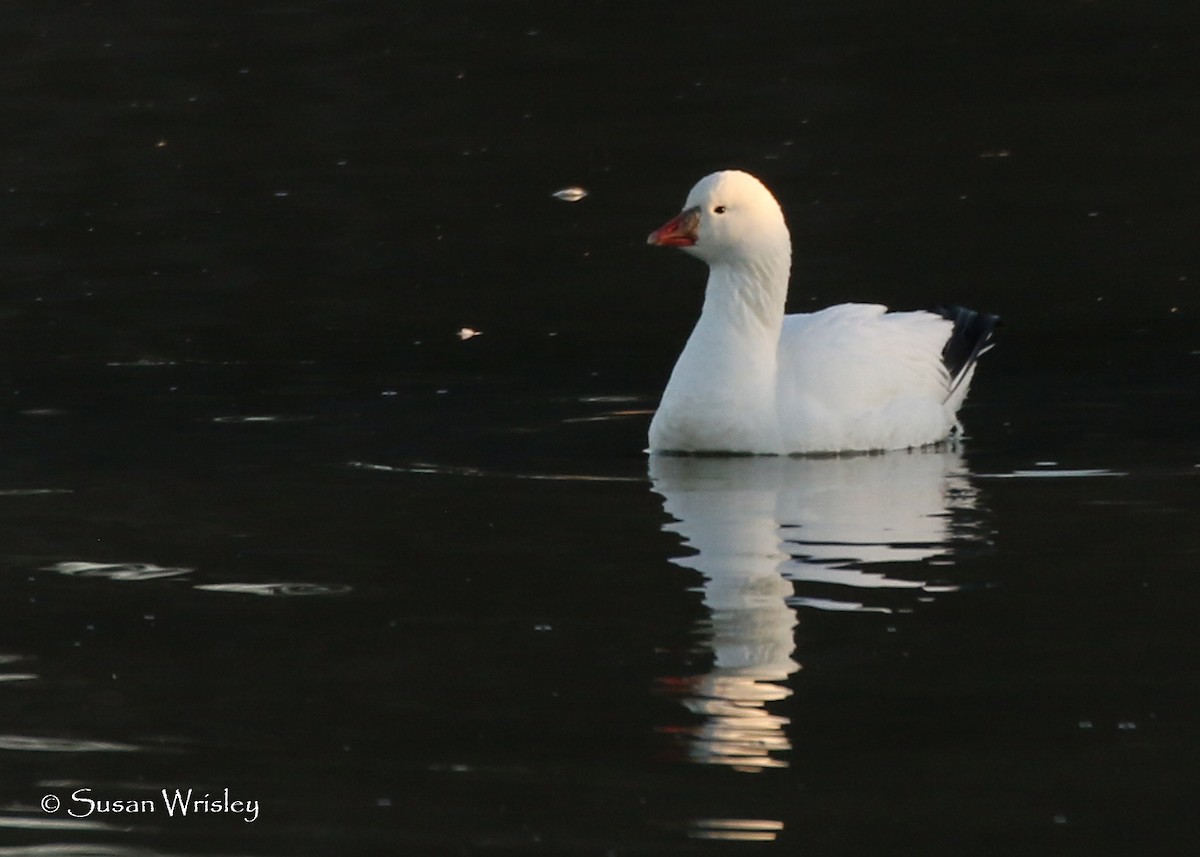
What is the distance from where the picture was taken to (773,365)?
41.4ft

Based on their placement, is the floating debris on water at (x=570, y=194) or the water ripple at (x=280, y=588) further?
the floating debris on water at (x=570, y=194)

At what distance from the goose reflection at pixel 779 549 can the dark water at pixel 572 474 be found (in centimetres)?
3

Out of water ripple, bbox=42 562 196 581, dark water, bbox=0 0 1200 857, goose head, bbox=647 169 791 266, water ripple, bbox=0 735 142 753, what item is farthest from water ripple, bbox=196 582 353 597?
goose head, bbox=647 169 791 266

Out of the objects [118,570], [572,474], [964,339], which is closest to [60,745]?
[118,570]

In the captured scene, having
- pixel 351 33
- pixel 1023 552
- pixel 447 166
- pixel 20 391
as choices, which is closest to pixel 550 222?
pixel 447 166

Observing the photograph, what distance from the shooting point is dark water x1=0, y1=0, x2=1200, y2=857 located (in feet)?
A: 23.7

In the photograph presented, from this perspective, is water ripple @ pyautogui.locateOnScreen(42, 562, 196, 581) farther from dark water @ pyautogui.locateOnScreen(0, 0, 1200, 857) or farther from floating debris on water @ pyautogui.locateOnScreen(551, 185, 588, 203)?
floating debris on water @ pyautogui.locateOnScreen(551, 185, 588, 203)

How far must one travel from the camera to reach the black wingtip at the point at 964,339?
1341 centimetres

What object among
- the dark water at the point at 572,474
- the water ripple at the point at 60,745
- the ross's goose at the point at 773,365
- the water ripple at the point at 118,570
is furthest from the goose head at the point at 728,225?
the water ripple at the point at 60,745

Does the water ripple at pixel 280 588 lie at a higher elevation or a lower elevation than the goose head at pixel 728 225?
lower

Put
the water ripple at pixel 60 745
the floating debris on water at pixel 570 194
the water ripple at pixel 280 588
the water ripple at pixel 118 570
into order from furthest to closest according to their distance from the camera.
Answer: the floating debris on water at pixel 570 194, the water ripple at pixel 118 570, the water ripple at pixel 280 588, the water ripple at pixel 60 745

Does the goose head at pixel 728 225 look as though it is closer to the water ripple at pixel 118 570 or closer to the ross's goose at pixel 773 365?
the ross's goose at pixel 773 365

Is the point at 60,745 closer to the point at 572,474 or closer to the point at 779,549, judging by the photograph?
the point at 779,549

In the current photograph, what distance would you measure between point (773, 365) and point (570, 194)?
846 cm
